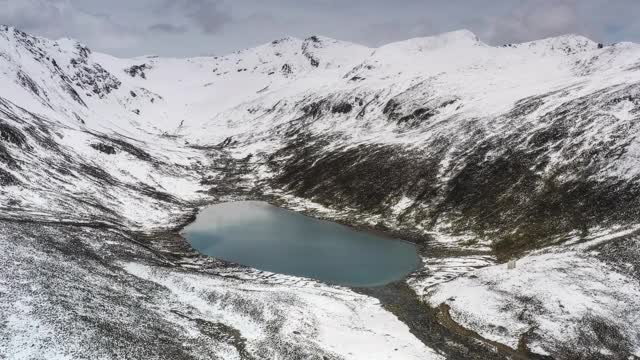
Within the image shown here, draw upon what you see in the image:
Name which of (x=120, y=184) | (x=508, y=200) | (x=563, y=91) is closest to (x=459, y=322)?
(x=508, y=200)

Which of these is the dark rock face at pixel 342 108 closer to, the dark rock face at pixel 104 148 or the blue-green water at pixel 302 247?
the dark rock face at pixel 104 148

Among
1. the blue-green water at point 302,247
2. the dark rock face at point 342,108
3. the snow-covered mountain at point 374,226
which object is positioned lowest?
the blue-green water at point 302,247

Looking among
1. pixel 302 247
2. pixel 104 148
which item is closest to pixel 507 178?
pixel 302 247

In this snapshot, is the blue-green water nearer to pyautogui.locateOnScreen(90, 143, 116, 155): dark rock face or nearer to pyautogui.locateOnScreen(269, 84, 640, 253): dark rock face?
pyautogui.locateOnScreen(269, 84, 640, 253): dark rock face

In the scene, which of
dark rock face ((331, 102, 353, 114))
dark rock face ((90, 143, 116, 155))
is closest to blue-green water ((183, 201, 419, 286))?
dark rock face ((90, 143, 116, 155))

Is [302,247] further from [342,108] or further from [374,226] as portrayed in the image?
[342,108]

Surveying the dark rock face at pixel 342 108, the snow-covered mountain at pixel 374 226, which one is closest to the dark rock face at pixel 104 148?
the snow-covered mountain at pixel 374 226
